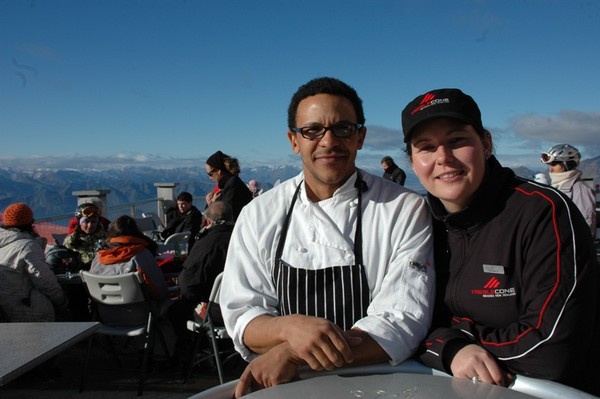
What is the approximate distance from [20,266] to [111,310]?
90 centimetres

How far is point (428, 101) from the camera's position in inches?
64.5

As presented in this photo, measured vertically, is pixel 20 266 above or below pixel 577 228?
below

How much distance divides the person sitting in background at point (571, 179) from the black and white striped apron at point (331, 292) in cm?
516

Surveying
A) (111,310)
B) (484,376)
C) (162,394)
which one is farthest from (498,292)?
(111,310)

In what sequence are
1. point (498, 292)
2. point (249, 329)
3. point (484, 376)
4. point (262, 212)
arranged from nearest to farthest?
point (484, 376) → point (498, 292) → point (249, 329) → point (262, 212)

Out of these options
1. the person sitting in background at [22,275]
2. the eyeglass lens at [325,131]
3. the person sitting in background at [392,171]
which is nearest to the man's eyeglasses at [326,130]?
the eyeglass lens at [325,131]

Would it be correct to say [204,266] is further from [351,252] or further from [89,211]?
[351,252]

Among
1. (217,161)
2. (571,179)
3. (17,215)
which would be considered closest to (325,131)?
(17,215)

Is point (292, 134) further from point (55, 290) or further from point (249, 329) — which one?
point (55, 290)

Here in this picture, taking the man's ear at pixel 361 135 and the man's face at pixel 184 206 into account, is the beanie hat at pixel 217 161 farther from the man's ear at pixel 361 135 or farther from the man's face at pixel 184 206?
the man's ear at pixel 361 135

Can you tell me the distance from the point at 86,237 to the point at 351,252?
16.8ft

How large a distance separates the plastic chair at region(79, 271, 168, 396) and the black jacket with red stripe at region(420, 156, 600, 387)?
3126 mm

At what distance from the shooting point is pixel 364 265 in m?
1.76

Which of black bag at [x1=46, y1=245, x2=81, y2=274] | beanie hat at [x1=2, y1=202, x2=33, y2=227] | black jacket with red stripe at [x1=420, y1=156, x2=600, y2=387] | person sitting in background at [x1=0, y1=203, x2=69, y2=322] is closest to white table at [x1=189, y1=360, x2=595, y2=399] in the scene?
black jacket with red stripe at [x1=420, y1=156, x2=600, y2=387]
